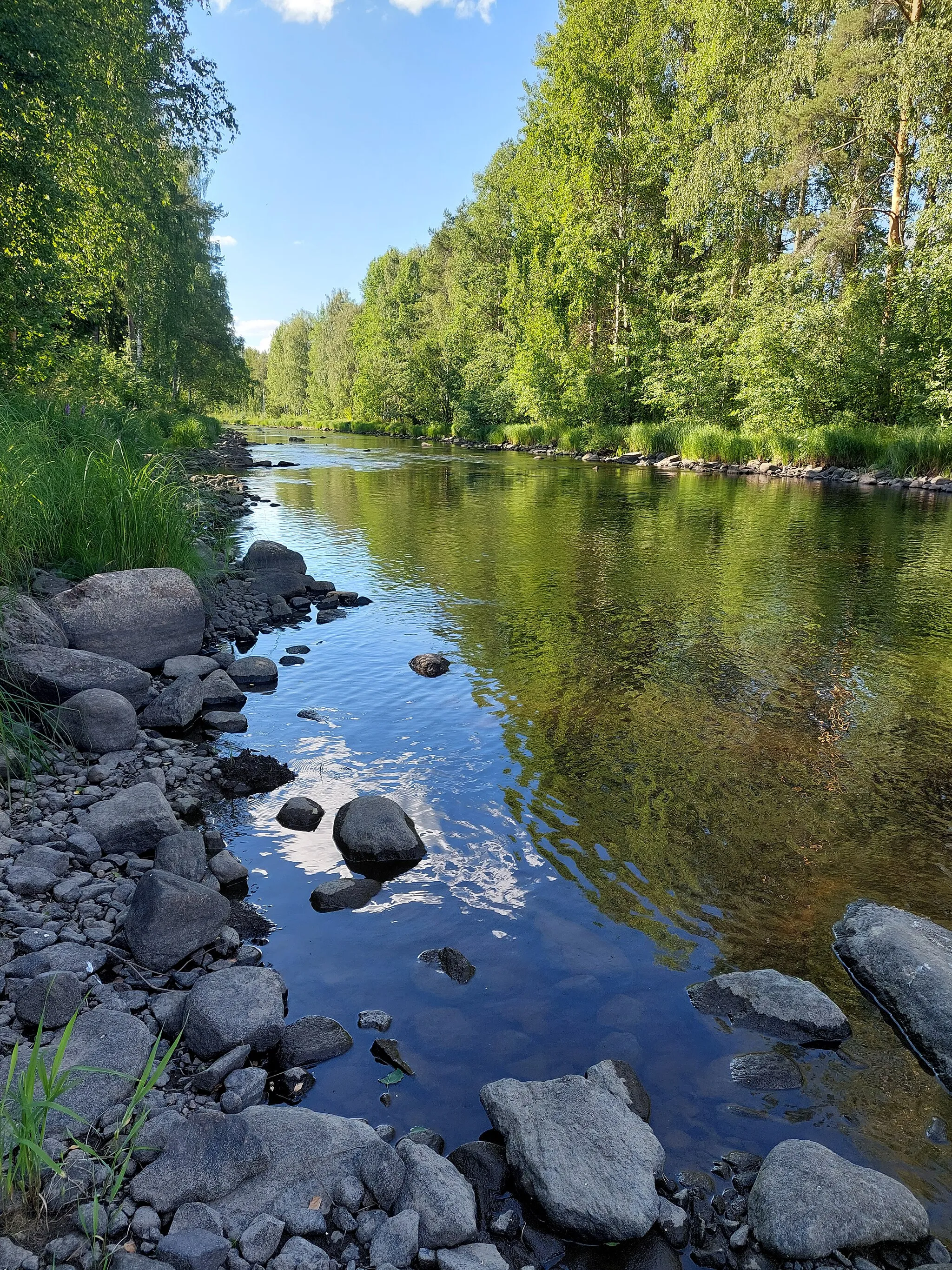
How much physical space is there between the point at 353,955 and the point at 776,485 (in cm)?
2809

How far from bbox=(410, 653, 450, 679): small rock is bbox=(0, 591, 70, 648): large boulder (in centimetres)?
376

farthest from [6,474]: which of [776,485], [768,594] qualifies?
[776,485]

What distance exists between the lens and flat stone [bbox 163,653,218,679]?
837 cm

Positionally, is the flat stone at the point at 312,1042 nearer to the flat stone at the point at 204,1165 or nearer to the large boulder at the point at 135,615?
the flat stone at the point at 204,1165

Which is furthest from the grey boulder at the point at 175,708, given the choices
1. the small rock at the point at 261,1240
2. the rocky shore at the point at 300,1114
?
the small rock at the point at 261,1240

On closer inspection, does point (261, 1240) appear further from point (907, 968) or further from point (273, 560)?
point (273, 560)

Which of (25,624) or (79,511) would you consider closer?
(25,624)

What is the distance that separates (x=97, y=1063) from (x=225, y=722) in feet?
15.0

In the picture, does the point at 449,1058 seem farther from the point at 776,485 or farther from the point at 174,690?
the point at 776,485

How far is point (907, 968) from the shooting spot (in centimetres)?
416

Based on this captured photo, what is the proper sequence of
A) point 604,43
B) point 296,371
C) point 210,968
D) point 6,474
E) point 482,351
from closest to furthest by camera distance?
point 210,968, point 6,474, point 604,43, point 482,351, point 296,371

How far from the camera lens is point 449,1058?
3791mm

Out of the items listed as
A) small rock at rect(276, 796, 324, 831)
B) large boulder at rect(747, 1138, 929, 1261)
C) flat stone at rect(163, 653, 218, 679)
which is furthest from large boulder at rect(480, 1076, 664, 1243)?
flat stone at rect(163, 653, 218, 679)

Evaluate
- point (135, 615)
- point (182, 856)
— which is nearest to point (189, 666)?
point (135, 615)
